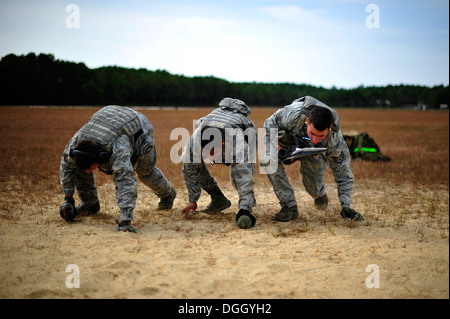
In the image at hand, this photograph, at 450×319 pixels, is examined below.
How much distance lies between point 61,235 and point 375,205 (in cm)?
531

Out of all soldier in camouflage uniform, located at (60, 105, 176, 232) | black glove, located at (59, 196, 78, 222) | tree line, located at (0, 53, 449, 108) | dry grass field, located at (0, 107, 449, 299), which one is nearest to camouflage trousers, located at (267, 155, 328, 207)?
dry grass field, located at (0, 107, 449, 299)

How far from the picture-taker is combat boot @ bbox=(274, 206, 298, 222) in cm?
590

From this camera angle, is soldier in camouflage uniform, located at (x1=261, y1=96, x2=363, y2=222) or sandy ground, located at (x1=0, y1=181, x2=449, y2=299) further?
soldier in camouflage uniform, located at (x1=261, y1=96, x2=363, y2=222)

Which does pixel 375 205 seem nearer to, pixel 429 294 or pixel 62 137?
pixel 429 294

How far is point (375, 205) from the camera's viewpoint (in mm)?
7277

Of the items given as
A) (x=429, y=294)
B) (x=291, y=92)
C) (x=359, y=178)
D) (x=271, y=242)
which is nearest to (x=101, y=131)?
(x=271, y=242)

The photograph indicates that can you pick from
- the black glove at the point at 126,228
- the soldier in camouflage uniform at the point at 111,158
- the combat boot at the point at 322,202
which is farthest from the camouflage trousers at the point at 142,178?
the combat boot at the point at 322,202

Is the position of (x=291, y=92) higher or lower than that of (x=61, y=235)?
higher

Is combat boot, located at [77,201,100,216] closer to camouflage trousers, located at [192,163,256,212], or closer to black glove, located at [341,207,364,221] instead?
camouflage trousers, located at [192,163,256,212]

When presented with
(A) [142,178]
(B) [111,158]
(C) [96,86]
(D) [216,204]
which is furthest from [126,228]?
(C) [96,86]

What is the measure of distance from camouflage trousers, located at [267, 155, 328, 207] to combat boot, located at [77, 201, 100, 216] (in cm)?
265

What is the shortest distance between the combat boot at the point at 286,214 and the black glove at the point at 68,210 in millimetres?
2883

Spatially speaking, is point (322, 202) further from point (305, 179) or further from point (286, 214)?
point (286, 214)
